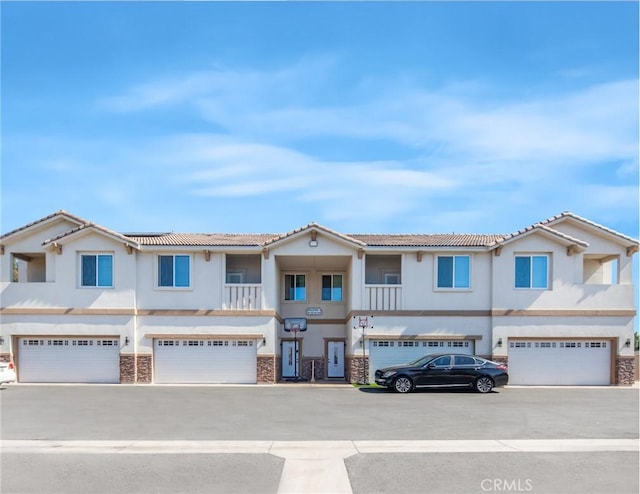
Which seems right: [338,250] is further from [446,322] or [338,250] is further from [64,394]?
[64,394]

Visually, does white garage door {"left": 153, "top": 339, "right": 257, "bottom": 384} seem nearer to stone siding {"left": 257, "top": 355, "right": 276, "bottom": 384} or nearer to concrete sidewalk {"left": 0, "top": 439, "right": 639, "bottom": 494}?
stone siding {"left": 257, "top": 355, "right": 276, "bottom": 384}

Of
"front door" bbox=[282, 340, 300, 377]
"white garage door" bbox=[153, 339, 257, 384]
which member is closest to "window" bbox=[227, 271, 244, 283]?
"white garage door" bbox=[153, 339, 257, 384]

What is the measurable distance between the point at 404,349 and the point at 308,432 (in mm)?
13223

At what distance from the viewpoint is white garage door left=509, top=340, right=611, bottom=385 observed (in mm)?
25484

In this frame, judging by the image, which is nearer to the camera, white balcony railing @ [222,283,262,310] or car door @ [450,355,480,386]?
car door @ [450,355,480,386]

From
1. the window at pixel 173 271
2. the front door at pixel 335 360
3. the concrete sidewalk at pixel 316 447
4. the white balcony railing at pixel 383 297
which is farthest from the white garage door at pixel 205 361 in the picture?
the concrete sidewalk at pixel 316 447

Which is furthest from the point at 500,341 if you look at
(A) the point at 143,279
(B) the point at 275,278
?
(A) the point at 143,279

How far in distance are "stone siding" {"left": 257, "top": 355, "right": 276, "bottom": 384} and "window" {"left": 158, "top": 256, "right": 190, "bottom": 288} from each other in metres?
4.49

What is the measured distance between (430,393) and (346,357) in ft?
20.7

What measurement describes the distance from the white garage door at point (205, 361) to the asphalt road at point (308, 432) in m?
2.16

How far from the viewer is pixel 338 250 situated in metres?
25.7

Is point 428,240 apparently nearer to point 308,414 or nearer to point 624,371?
point 624,371

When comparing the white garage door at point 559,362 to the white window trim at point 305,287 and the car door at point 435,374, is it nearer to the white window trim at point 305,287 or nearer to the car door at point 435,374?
the car door at point 435,374

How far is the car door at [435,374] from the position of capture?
71.7ft
